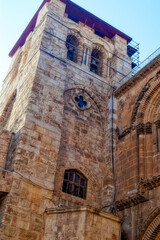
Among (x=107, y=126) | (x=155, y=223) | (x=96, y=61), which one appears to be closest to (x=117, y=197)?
(x=155, y=223)

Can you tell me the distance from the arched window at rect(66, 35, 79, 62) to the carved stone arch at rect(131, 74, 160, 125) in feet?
15.3

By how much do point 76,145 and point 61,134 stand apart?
2.47ft

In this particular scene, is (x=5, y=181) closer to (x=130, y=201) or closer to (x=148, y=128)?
(x=130, y=201)

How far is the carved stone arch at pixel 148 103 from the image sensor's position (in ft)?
39.8

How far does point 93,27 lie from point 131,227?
1209cm

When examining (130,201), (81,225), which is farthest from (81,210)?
(130,201)

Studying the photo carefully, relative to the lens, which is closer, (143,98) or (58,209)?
(58,209)

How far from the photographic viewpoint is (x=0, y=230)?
8.56 metres

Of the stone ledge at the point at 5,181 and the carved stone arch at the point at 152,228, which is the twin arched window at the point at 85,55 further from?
the carved stone arch at the point at 152,228

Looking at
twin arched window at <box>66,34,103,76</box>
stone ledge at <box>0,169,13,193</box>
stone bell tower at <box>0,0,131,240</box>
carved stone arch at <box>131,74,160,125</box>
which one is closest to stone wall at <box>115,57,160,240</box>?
carved stone arch at <box>131,74,160,125</box>

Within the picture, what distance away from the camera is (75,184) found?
37.2 feet

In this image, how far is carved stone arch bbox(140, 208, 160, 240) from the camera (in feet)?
29.7

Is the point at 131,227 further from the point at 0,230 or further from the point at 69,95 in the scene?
the point at 69,95

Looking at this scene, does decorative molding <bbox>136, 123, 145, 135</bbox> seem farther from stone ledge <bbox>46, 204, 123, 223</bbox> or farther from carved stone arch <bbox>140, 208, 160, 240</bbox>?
stone ledge <bbox>46, 204, 123, 223</bbox>
